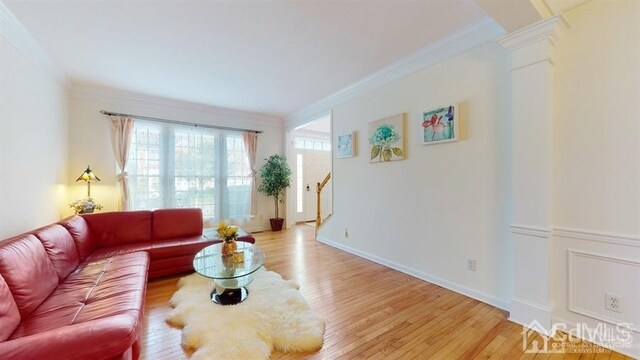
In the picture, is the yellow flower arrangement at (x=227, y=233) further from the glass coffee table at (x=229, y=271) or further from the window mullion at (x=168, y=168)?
the window mullion at (x=168, y=168)

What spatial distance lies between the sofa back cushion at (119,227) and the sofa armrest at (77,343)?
93.7 inches

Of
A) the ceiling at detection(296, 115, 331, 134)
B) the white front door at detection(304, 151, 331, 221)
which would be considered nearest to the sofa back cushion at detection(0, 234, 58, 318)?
the ceiling at detection(296, 115, 331, 134)

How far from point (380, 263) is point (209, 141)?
4048 mm

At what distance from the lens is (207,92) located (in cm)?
418

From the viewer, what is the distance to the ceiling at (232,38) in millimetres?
2152

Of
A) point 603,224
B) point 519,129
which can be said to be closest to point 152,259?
point 519,129

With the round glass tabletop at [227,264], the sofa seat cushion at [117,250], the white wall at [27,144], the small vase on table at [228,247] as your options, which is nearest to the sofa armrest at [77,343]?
the round glass tabletop at [227,264]

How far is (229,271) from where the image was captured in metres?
2.21

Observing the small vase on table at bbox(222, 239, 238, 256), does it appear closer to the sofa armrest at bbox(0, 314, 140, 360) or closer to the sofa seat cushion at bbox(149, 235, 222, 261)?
the sofa seat cushion at bbox(149, 235, 222, 261)

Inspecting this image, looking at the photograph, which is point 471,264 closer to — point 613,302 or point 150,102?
point 613,302

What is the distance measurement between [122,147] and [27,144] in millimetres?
1641

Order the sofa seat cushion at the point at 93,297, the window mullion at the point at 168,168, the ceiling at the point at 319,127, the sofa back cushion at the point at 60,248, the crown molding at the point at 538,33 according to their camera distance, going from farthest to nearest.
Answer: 1. the ceiling at the point at 319,127
2. the window mullion at the point at 168,168
3. the sofa back cushion at the point at 60,248
4. the crown molding at the point at 538,33
5. the sofa seat cushion at the point at 93,297

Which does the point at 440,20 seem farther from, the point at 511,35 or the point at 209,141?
A: the point at 209,141

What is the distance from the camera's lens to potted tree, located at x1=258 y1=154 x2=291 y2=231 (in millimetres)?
5555
